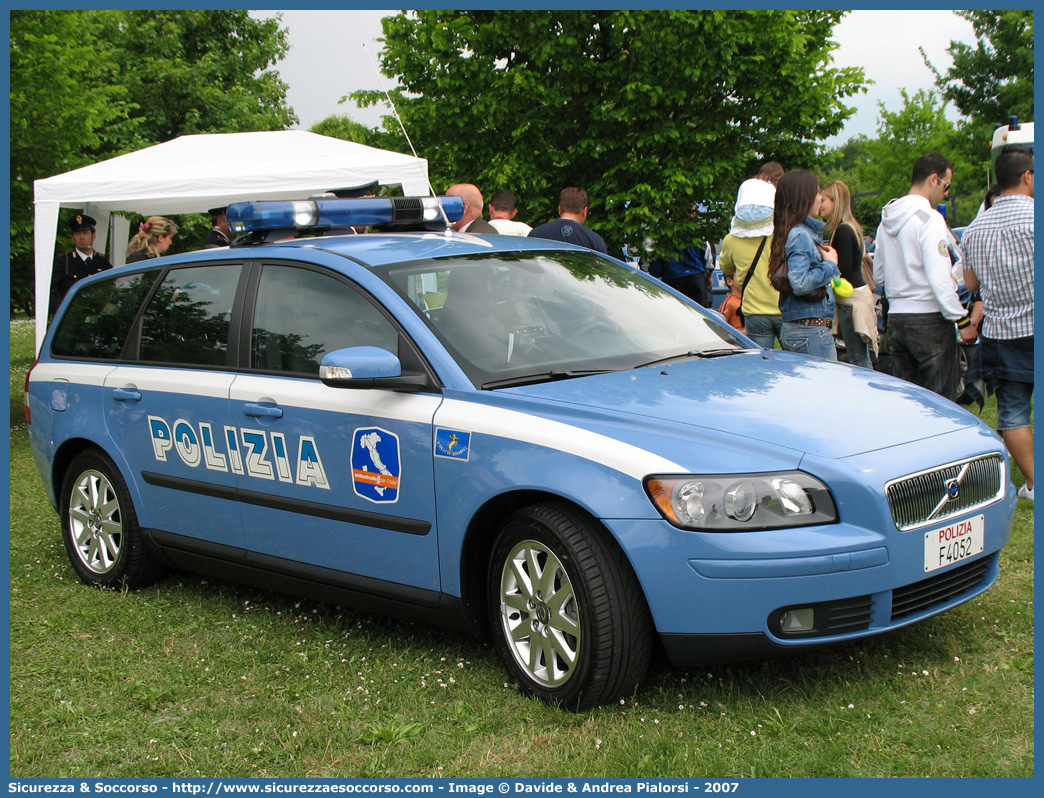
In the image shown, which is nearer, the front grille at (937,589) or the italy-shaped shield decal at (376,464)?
the front grille at (937,589)

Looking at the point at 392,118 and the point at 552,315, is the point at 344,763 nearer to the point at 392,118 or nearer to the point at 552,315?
the point at 552,315

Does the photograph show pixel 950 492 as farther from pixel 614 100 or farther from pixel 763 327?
pixel 614 100

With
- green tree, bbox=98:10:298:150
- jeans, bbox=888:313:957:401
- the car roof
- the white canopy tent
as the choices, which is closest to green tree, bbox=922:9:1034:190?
green tree, bbox=98:10:298:150

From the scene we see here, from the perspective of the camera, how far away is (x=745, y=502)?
325cm

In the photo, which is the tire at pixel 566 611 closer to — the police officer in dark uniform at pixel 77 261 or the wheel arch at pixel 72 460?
the wheel arch at pixel 72 460

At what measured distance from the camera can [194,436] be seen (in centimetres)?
482

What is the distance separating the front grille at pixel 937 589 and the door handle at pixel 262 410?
243 cm

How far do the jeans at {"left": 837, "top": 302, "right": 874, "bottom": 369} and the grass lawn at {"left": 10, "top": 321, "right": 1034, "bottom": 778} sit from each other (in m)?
2.57

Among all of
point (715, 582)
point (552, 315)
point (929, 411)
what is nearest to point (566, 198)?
point (552, 315)

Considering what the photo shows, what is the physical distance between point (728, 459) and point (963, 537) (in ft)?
3.04

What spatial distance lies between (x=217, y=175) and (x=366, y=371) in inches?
298

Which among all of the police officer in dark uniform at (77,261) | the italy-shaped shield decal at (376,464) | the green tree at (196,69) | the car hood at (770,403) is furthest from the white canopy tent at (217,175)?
the green tree at (196,69)

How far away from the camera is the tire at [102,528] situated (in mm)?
5305

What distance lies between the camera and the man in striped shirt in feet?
19.1
